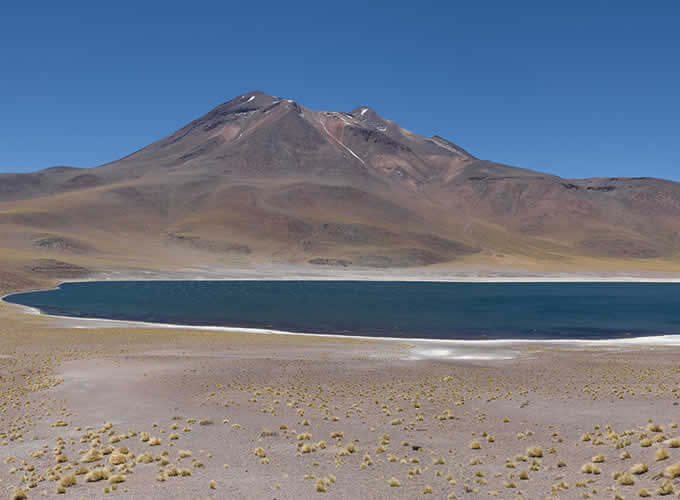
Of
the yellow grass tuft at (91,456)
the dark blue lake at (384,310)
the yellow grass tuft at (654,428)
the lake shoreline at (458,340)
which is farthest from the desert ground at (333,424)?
the dark blue lake at (384,310)

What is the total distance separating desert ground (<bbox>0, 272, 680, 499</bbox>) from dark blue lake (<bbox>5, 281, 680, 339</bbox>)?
22132 millimetres

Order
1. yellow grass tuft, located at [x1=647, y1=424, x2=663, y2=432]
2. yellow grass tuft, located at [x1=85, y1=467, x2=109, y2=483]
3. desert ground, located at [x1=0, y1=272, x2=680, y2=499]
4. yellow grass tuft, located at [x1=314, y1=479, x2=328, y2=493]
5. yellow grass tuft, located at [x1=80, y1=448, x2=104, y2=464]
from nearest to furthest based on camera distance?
1. yellow grass tuft, located at [x1=314, y1=479, x2=328, y2=493]
2. desert ground, located at [x1=0, y1=272, x2=680, y2=499]
3. yellow grass tuft, located at [x1=85, y1=467, x2=109, y2=483]
4. yellow grass tuft, located at [x1=80, y1=448, x2=104, y2=464]
5. yellow grass tuft, located at [x1=647, y1=424, x2=663, y2=432]

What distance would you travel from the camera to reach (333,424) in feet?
66.2

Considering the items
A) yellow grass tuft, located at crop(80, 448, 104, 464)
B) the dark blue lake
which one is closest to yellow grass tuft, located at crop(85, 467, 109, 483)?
yellow grass tuft, located at crop(80, 448, 104, 464)

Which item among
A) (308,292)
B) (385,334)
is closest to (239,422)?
(385,334)

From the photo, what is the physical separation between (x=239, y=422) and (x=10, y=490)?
26.0ft

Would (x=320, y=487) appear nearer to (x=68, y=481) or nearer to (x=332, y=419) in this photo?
(x=68, y=481)

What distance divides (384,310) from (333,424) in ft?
192

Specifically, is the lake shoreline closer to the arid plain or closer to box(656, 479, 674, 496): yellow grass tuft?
the arid plain

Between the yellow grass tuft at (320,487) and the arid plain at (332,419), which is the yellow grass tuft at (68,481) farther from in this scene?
the yellow grass tuft at (320,487)

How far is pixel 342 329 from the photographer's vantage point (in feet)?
192

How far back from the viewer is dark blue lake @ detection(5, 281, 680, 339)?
59750mm

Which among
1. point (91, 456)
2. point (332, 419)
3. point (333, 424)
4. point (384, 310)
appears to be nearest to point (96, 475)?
point (91, 456)

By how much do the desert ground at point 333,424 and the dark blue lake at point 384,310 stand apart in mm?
22132
